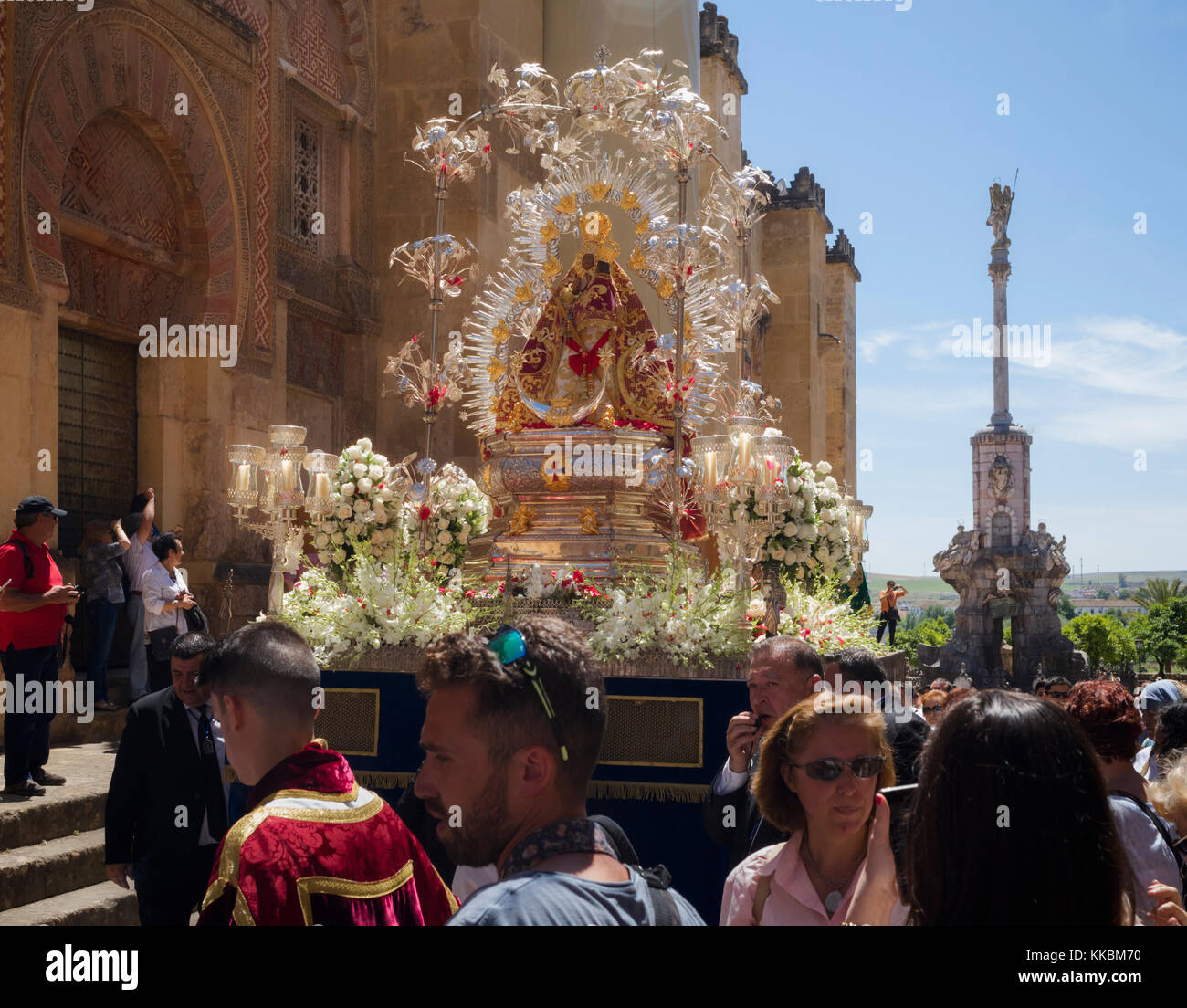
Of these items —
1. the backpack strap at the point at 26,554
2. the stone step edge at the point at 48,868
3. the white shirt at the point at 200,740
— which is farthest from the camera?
the backpack strap at the point at 26,554

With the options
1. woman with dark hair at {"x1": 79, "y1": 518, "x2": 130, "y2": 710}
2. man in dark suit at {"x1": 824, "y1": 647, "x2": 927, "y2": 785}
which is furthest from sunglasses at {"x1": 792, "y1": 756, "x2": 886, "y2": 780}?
woman with dark hair at {"x1": 79, "y1": 518, "x2": 130, "y2": 710}

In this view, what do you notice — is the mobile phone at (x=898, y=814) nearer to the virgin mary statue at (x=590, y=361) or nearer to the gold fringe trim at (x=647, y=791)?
the gold fringe trim at (x=647, y=791)

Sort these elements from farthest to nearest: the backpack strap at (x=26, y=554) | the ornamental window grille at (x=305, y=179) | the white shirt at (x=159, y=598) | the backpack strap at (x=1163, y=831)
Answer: the ornamental window grille at (x=305, y=179), the white shirt at (x=159, y=598), the backpack strap at (x=26, y=554), the backpack strap at (x=1163, y=831)

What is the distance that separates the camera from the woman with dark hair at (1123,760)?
10.1 feet

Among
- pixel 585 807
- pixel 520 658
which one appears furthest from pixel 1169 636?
pixel 520 658

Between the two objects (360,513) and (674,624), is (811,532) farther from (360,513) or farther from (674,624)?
(360,513)

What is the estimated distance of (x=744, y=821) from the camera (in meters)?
3.74

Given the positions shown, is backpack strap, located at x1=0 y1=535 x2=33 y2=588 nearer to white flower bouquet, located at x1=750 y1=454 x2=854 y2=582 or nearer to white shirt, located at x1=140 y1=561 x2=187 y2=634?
white shirt, located at x1=140 y1=561 x2=187 y2=634

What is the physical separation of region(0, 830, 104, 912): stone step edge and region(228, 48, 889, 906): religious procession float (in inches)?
57.2

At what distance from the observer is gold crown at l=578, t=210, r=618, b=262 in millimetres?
8727

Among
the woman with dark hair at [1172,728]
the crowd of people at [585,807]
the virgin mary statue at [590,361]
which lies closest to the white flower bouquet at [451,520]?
the virgin mary statue at [590,361]

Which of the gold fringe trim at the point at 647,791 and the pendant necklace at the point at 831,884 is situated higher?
the pendant necklace at the point at 831,884

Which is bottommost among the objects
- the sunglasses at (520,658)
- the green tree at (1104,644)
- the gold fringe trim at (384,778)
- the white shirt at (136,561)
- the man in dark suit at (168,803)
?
the green tree at (1104,644)

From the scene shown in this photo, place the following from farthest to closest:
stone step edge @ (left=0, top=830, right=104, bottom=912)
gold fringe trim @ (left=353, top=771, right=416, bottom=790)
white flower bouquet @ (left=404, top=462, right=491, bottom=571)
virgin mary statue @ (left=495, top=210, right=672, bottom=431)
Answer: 1. white flower bouquet @ (left=404, top=462, right=491, bottom=571)
2. virgin mary statue @ (left=495, top=210, right=672, bottom=431)
3. gold fringe trim @ (left=353, top=771, right=416, bottom=790)
4. stone step edge @ (left=0, top=830, right=104, bottom=912)
